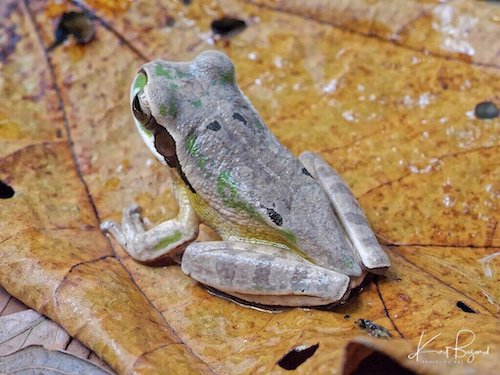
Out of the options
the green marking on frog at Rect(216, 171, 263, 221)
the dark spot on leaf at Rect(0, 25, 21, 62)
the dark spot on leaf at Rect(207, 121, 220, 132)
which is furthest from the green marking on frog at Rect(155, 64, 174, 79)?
the dark spot on leaf at Rect(0, 25, 21, 62)

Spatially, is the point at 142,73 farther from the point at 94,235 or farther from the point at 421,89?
the point at 421,89

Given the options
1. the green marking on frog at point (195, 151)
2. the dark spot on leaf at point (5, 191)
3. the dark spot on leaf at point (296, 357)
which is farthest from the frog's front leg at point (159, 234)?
the dark spot on leaf at point (296, 357)

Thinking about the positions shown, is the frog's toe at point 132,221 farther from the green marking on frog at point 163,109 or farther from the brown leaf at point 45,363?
the brown leaf at point 45,363

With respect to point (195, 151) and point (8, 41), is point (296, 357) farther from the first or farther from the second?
point (8, 41)

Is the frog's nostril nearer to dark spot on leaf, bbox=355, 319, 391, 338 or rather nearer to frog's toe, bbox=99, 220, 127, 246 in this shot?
frog's toe, bbox=99, 220, 127, 246

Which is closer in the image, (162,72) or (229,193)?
(229,193)

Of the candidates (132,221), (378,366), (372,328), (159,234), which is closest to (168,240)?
(159,234)

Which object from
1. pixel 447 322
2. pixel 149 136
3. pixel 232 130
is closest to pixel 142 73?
pixel 149 136
